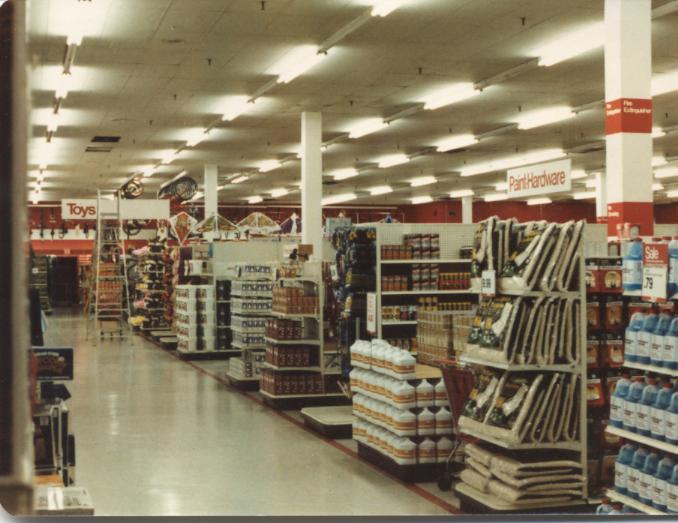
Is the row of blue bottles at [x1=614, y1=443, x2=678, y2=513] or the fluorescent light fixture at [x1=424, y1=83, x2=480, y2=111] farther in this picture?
the fluorescent light fixture at [x1=424, y1=83, x2=480, y2=111]

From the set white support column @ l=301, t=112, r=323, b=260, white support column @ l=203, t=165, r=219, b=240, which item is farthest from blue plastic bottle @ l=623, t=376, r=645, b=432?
white support column @ l=203, t=165, r=219, b=240

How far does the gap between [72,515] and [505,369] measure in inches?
147

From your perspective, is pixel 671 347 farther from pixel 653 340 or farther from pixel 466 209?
pixel 466 209

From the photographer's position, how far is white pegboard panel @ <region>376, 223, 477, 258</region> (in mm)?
9398

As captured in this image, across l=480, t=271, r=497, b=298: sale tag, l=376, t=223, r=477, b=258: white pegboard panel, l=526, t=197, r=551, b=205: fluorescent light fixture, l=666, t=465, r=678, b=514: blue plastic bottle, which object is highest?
l=526, t=197, r=551, b=205: fluorescent light fixture

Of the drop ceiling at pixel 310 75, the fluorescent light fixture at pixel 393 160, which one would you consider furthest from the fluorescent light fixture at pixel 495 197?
the drop ceiling at pixel 310 75

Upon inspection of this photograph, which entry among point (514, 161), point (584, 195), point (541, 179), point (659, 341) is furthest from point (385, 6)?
point (584, 195)

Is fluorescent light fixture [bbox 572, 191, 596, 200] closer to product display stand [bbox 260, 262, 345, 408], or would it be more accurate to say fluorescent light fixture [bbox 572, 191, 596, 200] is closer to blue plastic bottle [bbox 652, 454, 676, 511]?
product display stand [bbox 260, 262, 345, 408]

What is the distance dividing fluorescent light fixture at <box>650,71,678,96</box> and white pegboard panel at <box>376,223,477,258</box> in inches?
217

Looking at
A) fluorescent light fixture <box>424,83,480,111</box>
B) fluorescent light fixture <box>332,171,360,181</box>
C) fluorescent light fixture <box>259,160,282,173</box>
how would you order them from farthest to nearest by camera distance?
1. fluorescent light fixture <box>332,171,360,181</box>
2. fluorescent light fixture <box>259,160,282,173</box>
3. fluorescent light fixture <box>424,83,480,111</box>

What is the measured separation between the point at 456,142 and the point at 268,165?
6507 mm

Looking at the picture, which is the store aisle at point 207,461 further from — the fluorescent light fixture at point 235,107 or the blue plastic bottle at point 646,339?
the fluorescent light fixture at point 235,107

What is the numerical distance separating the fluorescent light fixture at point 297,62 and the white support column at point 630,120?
462cm

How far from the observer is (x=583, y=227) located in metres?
5.99
